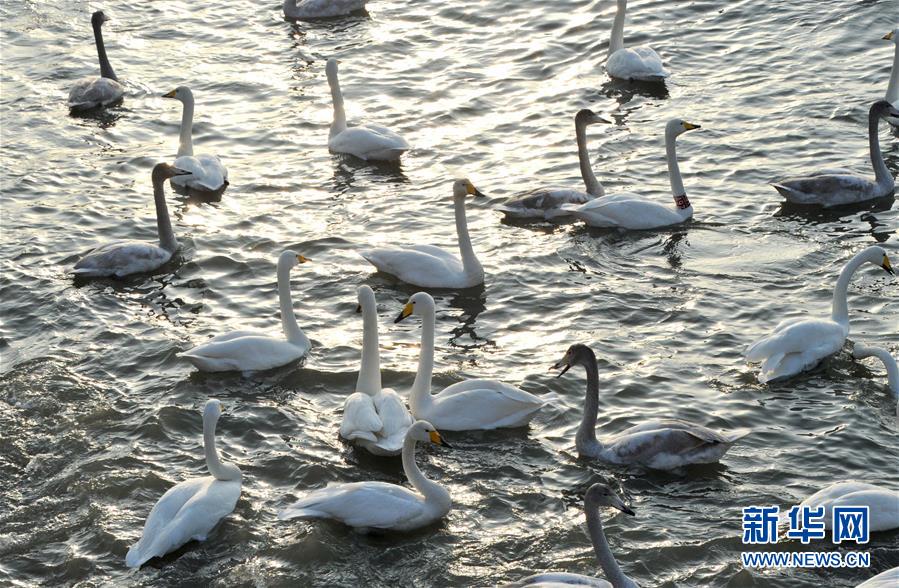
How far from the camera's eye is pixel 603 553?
890 centimetres

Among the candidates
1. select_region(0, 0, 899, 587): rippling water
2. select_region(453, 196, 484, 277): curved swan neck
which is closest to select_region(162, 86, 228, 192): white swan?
select_region(0, 0, 899, 587): rippling water

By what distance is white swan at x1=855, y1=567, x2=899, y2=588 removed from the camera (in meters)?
8.27

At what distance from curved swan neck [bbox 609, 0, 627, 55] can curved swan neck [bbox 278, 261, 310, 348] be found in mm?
8921

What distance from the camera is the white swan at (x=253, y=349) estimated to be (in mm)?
12164

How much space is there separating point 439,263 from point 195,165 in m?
4.25

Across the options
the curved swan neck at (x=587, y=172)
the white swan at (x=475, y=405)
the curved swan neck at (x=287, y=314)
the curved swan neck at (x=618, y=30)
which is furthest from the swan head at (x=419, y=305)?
the curved swan neck at (x=618, y=30)

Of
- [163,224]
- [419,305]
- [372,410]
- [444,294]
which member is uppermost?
[419,305]

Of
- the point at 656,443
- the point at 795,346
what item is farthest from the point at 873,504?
the point at 795,346

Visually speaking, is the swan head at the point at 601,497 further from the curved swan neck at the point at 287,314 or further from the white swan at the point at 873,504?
the curved swan neck at the point at 287,314

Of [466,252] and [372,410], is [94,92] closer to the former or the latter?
[466,252]

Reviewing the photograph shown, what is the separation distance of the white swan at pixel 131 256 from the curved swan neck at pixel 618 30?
8015 millimetres

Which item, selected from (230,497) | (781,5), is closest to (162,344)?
(230,497)

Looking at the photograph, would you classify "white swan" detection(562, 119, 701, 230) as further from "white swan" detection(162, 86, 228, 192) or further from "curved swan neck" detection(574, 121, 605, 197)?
"white swan" detection(162, 86, 228, 192)

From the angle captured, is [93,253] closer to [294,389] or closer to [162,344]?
[162,344]
